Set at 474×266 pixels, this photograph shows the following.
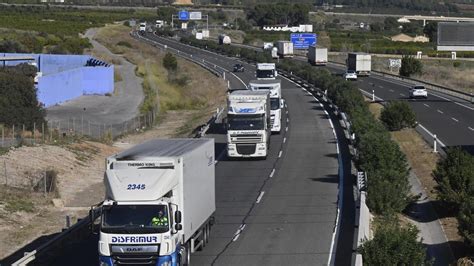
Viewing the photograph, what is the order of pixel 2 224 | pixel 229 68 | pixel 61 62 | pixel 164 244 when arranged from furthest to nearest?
pixel 229 68
pixel 61 62
pixel 2 224
pixel 164 244

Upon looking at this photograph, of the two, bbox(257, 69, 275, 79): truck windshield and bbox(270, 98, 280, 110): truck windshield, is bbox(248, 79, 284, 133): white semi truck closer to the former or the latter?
bbox(270, 98, 280, 110): truck windshield

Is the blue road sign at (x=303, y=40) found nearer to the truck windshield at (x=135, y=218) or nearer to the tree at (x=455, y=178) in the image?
the tree at (x=455, y=178)

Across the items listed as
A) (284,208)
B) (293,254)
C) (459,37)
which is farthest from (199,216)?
(459,37)

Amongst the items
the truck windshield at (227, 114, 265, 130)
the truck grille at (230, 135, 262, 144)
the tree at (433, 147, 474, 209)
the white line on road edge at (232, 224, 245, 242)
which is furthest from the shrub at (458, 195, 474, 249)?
the truck windshield at (227, 114, 265, 130)

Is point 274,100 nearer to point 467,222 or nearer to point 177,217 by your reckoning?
point 467,222

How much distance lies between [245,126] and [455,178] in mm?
11822

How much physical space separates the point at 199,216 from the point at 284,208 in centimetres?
744

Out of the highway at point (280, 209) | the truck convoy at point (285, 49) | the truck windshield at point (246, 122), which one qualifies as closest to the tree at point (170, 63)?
the truck convoy at point (285, 49)

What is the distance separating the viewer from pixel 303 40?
134 m

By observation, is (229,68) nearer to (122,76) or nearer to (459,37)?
(122,76)

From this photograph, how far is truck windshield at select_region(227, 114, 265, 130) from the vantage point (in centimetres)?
3944

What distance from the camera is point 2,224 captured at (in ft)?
96.3

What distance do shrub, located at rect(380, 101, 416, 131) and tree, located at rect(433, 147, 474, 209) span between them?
20232mm

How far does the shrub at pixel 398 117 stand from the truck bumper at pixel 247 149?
13949 millimetres
